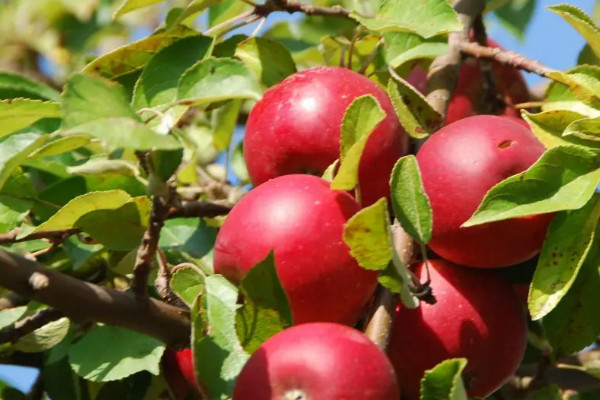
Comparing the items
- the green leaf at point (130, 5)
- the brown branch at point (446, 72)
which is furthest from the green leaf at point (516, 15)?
the green leaf at point (130, 5)

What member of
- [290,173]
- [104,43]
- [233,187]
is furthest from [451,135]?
[104,43]

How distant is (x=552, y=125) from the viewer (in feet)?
3.31

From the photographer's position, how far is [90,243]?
43.1 inches

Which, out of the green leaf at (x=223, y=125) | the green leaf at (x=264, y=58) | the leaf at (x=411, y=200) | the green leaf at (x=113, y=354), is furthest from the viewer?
the green leaf at (x=223, y=125)

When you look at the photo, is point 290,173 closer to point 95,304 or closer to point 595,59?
point 95,304

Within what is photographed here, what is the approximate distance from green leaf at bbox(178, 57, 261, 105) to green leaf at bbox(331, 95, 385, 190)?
116 millimetres

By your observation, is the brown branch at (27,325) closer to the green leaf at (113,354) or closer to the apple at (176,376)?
the green leaf at (113,354)

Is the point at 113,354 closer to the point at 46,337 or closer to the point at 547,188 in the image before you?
the point at 46,337

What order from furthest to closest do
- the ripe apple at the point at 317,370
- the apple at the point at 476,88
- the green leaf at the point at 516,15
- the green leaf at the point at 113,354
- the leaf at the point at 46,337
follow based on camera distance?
the green leaf at the point at 516,15 < the apple at the point at 476,88 < the leaf at the point at 46,337 < the green leaf at the point at 113,354 < the ripe apple at the point at 317,370

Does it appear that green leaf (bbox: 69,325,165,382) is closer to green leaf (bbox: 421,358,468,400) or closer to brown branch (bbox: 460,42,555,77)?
green leaf (bbox: 421,358,468,400)

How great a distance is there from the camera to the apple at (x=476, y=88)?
130cm

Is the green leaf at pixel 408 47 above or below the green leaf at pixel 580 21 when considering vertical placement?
below

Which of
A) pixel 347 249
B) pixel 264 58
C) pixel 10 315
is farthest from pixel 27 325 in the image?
pixel 264 58

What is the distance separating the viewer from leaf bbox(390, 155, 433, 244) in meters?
0.85
